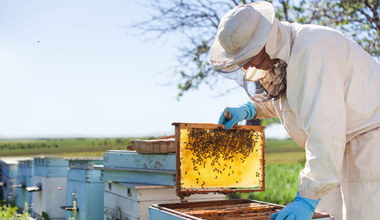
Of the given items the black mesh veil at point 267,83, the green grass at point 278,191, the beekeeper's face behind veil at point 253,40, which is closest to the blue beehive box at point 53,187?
the black mesh veil at point 267,83

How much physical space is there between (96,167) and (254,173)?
2061mm

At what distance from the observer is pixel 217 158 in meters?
3.17

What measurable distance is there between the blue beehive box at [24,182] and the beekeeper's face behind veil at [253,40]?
5.40 metres

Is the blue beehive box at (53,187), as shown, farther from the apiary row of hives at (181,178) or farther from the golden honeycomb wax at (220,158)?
the golden honeycomb wax at (220,158)

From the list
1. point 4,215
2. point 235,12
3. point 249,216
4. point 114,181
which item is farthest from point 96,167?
point 235,12

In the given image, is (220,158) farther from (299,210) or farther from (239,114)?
(299,210)

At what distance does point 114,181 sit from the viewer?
4.21 meters

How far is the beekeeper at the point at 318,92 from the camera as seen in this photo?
2.10 meters

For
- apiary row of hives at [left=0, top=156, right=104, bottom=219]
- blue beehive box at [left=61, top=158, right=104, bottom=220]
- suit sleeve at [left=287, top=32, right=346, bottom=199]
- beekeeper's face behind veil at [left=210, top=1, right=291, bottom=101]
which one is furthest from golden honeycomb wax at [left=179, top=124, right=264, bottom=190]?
blue beehive box at [left=61, top=158, right=104, bottom=220]

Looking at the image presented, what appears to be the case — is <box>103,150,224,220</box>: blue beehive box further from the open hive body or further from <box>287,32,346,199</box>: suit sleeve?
<box>287,32,346,199</box>: suit sleeve

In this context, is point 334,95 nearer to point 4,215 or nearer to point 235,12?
point 235,12

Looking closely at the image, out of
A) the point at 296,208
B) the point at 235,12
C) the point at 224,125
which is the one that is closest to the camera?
the point at 296,208

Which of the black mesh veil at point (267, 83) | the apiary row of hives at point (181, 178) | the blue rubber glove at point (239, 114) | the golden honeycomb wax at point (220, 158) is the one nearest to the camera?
the black mesh veil at point (267, 83)

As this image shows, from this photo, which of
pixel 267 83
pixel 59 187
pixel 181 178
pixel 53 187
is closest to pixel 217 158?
pixel 181 178
